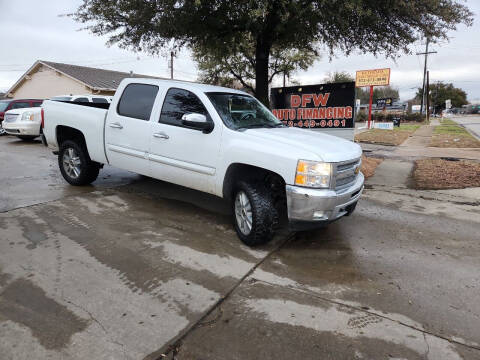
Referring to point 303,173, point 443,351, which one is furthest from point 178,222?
point 443,351

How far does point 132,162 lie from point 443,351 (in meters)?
4.38

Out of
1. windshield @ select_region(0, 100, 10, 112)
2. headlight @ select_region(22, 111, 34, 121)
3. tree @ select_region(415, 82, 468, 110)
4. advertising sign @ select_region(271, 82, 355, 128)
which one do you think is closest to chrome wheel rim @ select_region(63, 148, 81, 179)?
advertising sign @ select_region(271, 82, 355, 128)

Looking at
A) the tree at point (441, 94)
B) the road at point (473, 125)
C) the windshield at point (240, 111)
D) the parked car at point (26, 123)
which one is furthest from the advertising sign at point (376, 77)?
the tree at point (441, 94)

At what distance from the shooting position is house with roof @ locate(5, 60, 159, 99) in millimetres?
28938

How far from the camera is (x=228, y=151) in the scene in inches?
165

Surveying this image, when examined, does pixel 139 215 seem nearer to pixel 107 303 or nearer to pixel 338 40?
pixel 107 303

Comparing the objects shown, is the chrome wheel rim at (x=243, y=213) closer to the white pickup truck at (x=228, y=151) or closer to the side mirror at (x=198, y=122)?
the white pickup truck at (x=228, y=151)

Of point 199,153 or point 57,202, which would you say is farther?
point 57,202

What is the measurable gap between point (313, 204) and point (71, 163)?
4.66 metres

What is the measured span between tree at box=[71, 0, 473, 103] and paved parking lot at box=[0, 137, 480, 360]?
4156 mm

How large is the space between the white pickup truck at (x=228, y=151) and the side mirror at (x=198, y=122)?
0.01 m

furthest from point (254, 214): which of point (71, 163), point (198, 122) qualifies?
point (71, 163)

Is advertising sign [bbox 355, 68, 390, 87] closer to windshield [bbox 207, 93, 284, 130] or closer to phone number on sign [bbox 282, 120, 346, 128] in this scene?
phone number on sign [bbox 282, 120, 346, 128]

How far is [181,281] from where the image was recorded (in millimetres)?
3289
